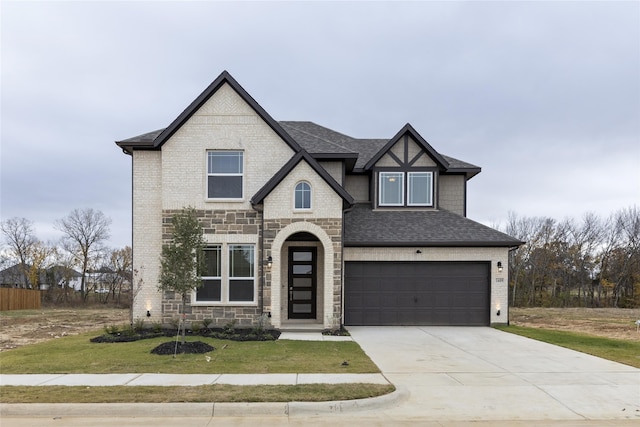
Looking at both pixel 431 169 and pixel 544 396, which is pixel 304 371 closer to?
pixel 544 396

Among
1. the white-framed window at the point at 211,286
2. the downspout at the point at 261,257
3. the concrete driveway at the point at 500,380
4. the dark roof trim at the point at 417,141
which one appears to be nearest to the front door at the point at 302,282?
the downspout at the point at 261,257

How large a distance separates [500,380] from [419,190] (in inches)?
416

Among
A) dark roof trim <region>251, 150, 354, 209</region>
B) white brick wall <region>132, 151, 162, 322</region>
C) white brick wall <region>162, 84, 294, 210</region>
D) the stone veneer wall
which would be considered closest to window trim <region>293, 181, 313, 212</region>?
dark roof trim <region>251, 150, 354, 209</region>

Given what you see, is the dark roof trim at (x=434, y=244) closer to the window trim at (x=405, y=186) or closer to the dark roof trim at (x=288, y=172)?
the dark roof trim at (x=288, y=172)

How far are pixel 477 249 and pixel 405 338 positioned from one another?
5111 mm

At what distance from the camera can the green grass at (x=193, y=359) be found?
837 centimetres

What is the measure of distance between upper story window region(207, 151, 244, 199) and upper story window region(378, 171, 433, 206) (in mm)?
6287

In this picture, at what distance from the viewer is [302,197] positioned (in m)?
13.9

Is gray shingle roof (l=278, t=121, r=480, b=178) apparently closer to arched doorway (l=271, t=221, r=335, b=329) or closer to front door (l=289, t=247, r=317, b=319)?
arched doorway (l=271, t=221, r=335, b=329)

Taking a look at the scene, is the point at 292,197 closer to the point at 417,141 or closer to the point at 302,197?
the point at 302,197

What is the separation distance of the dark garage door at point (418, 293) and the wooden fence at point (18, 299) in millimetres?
24838

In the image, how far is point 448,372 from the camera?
855cm

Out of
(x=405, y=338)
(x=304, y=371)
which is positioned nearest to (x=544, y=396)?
(x=304, y=371)

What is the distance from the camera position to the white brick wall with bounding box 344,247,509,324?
15.6m
